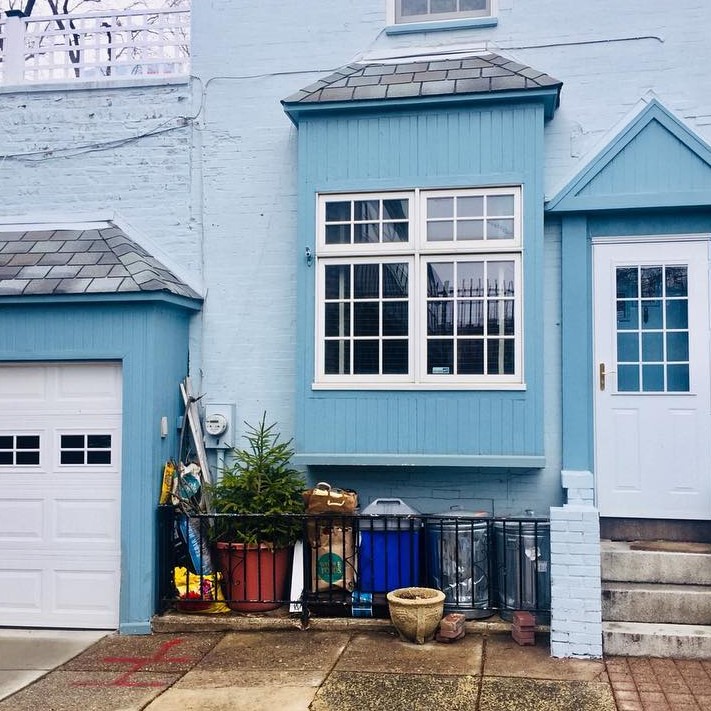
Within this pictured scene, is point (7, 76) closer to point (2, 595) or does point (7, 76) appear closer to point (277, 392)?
point (277, 392)

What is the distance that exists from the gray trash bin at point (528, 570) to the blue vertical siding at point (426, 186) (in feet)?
2.36

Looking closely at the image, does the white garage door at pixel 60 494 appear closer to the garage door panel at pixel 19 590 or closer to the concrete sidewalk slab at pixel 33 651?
the garage door panel at pixel 19 590

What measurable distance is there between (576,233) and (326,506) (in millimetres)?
3134

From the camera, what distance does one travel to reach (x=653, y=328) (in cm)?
713

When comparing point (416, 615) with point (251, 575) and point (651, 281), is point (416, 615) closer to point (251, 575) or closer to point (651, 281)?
point (251, 575)

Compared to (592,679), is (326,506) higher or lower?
higher

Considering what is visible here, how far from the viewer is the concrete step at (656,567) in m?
6.38

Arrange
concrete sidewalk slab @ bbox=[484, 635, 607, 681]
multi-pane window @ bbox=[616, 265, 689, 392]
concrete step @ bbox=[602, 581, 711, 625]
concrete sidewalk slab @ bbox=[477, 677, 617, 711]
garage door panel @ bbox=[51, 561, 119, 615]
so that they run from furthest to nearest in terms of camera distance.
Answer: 1. multi-pane window @ bbox=[616, 265, 689, 392]
2. garage door panel @ bbox=[51, 561, 119, 615]
3. concrete step @ bbox=[602, 581, 711, 625]
4. concrete sidewalk slab @ bbox=[484, 635, 607, 681]
5. concrete sidewalk slab @ bbox=[477, 677, 617, 711]

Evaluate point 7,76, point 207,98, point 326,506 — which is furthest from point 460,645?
point 7,76

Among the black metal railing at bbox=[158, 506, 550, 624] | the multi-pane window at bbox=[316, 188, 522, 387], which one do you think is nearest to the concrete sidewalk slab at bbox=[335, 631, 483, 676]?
the black metal railing at bbox=[158, 506, 550, 624]

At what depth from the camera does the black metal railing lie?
6480 mm

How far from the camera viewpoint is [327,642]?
6.29 meters

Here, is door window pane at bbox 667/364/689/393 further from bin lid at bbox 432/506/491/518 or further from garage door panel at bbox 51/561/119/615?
garage door panel at bbox 51/561/119/615

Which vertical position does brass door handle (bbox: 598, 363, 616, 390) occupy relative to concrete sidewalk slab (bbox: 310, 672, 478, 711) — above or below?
above
